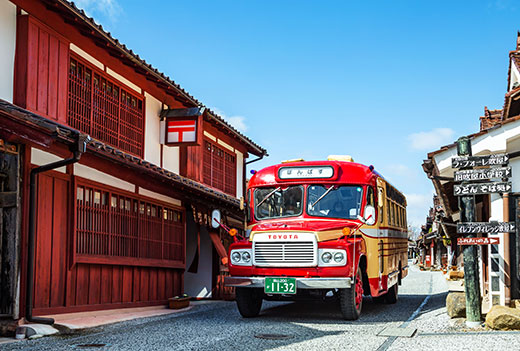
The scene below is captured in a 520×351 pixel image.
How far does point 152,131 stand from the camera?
51.2 feet

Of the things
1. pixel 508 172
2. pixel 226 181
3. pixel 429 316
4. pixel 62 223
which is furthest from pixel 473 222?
pixel 226 181

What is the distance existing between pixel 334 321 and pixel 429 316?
205 centimetres

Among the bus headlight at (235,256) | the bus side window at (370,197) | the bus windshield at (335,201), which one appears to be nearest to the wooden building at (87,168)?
the bus headlight at (235,256)

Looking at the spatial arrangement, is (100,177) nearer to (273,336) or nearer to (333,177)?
(333,177)

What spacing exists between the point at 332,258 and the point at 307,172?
2.05 m

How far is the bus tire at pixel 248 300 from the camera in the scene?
11.4 meters

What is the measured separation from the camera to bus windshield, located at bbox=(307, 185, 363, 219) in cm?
1162

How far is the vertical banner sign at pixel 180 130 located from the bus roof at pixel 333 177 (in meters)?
3.90

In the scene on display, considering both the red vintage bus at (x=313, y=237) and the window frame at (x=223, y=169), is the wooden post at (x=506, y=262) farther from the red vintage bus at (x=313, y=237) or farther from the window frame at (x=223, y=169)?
Result: the window frame at (x=223, y=169)

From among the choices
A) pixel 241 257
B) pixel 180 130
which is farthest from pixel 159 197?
pixel 241 257

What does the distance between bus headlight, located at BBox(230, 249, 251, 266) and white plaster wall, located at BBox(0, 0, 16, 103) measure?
4.84 meters

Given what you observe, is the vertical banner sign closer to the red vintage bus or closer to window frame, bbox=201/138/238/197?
window frame, bbox=201/138/238/197

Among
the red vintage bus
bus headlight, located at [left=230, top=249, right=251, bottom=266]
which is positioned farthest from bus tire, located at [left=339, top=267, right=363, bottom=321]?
bus headlight, located at [left=230, top=249, right=251, bottom=266]

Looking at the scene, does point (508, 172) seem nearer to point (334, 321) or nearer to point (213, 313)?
point (334, 321)
